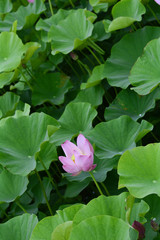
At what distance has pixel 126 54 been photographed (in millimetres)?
1744

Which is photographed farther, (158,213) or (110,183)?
(110,183)

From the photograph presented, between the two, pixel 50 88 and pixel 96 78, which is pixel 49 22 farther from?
pixel 96 78

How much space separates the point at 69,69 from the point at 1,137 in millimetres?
925

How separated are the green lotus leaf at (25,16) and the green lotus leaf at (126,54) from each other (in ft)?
1.91

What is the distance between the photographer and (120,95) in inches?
66.4

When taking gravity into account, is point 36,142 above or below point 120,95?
above

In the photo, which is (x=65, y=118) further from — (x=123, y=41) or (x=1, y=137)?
(x=123, y=41)

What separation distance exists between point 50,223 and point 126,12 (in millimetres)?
983

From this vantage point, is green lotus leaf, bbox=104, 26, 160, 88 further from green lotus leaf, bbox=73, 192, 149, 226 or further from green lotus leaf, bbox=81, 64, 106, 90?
green lotus leaf, bbox=73, 192, 149, 226

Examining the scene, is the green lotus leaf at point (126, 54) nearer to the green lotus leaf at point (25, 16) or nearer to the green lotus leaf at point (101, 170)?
the green lotus leaf at point (101, 170)

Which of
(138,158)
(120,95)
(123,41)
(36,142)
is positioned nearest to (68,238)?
(138,158)

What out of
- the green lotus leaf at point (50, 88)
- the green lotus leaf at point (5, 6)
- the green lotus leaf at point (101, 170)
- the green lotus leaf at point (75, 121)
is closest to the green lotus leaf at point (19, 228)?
the green lotus leaf at point (101, 170)

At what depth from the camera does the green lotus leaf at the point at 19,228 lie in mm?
1212

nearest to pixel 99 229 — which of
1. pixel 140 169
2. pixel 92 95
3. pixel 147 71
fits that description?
pixel 140 169
